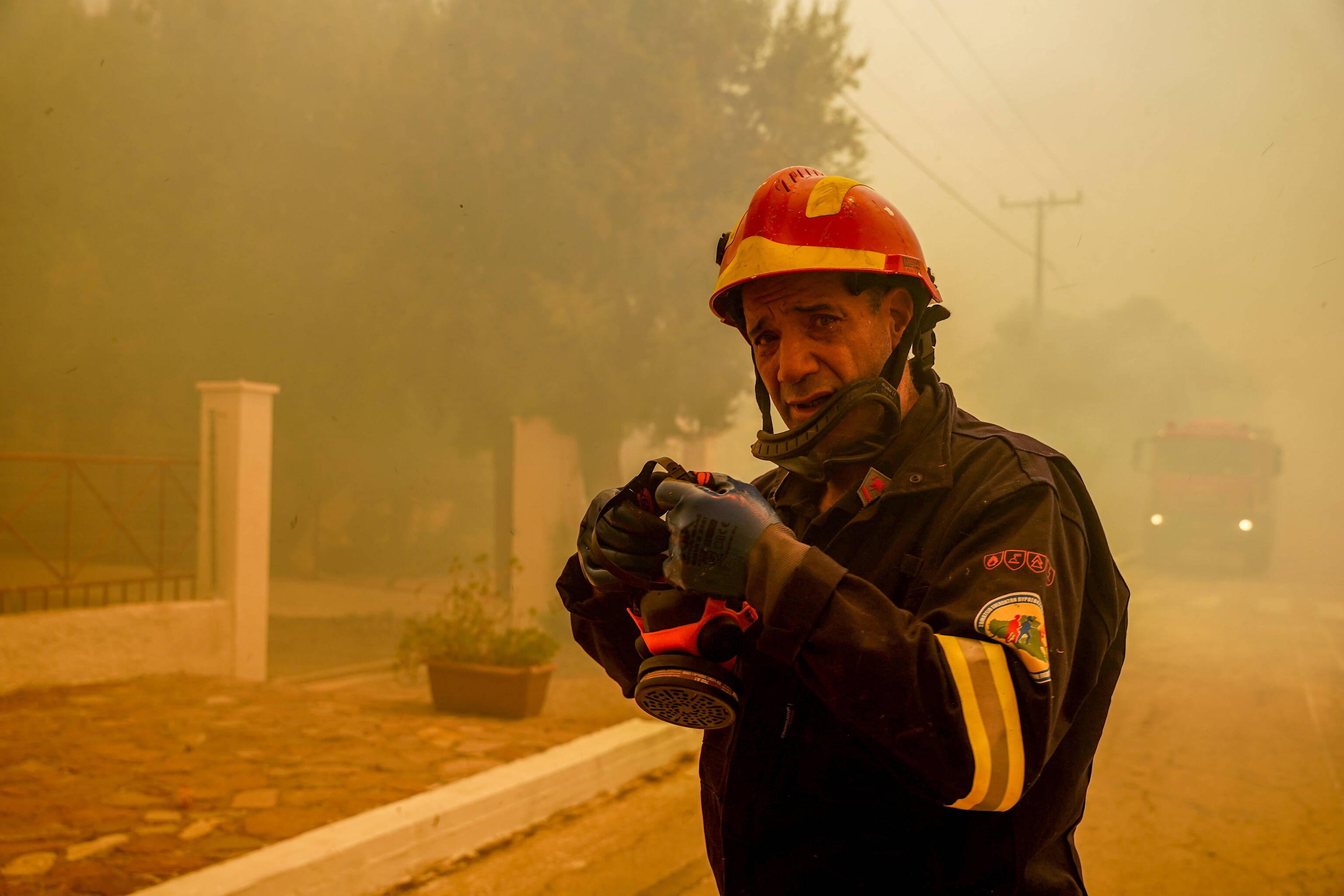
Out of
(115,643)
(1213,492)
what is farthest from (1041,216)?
(115,643)

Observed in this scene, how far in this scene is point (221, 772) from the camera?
5316mm

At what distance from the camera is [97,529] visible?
13.6m

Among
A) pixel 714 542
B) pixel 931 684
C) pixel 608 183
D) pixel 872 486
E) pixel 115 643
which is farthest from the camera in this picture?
pixel 608 183

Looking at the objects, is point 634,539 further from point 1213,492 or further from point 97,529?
point 1213,492

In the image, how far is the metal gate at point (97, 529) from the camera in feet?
26.5

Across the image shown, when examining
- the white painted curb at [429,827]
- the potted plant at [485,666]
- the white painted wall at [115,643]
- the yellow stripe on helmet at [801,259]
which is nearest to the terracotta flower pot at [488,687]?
the potted plant at [485,666]

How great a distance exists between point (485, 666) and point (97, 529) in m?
9.30

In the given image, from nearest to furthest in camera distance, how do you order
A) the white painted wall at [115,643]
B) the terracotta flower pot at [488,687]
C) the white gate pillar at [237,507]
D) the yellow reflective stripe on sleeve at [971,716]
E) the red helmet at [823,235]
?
the yellow reflective stripe on sleeve at [971,716]
the red helmet at [823,235]
the white painted wall at [115,643]
the terracotta flower pot at [488,687]
the white gate pillar at [237,507]

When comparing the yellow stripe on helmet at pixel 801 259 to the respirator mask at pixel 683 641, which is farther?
the yellow stripe on helmet at pixel 801 259

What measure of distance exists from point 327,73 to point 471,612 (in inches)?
432

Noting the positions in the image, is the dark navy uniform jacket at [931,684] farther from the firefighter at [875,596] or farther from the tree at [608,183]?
the tree at [608,183]

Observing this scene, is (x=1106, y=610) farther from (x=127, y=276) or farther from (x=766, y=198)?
(x=127, y=276)

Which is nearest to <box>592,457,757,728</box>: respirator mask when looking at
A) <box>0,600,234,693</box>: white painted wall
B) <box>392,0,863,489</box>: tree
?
<box>0,600,234,693</box>: white painted wall

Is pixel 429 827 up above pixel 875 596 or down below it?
below
